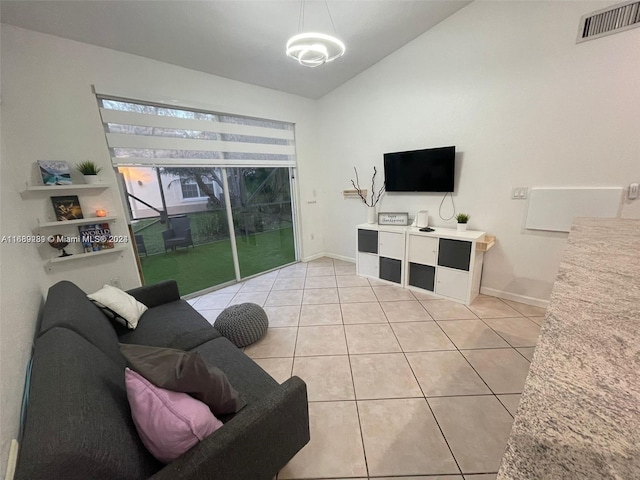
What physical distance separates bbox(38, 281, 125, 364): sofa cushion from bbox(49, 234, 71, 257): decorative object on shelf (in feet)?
2.97

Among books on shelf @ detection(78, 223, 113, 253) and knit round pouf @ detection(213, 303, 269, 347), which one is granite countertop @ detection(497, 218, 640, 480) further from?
books on shelf @ detection(78, 223, 113, 253)

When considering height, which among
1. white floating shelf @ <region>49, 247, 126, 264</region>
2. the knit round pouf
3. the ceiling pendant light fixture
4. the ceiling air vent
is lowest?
the knit round pouf

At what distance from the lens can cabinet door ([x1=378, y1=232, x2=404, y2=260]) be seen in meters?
3.23

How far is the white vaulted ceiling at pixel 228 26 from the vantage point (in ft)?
6.53

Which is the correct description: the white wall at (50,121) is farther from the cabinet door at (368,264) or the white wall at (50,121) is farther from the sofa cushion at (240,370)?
the cabinet door at (368,264)

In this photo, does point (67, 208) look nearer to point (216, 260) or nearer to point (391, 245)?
point (216, 260)

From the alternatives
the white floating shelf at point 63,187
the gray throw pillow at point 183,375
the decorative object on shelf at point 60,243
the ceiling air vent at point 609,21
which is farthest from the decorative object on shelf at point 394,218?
the decorative object on shelf at point 60,243

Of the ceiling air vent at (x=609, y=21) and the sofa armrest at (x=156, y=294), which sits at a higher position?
the ceiling air vent at (x=609, y=21)

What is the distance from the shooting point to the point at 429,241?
Result: 2963 millimetres

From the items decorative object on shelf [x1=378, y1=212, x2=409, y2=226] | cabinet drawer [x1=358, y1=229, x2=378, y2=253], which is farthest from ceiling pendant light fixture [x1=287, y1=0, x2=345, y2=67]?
cabinet drawer [x1=358, y1=229, x2=378, y2=253]

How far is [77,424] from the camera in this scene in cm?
68

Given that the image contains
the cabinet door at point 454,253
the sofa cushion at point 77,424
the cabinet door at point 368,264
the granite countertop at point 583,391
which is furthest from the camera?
the cabinet door at point 368,264

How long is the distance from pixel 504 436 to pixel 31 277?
3.20 m

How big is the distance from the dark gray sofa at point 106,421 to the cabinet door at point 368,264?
2441 millimetres
